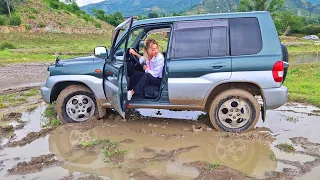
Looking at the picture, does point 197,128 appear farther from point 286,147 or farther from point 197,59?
point 286,147

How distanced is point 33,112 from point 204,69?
4.23 meters

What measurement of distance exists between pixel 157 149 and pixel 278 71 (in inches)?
94.4

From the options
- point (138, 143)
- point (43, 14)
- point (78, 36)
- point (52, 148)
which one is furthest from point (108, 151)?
point (43, 14)

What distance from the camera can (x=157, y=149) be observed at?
→ 5434 millimetres

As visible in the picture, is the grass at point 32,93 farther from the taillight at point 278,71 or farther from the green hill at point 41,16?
the green hill at point 41,16

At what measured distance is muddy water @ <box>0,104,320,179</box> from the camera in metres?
4.67

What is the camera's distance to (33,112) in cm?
768

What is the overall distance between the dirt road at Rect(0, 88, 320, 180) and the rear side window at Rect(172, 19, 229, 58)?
1449 millimetres

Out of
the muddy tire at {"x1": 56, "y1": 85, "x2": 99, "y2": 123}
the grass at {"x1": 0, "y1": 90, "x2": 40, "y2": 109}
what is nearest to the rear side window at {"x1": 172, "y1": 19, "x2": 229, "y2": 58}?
the muddy tire at {"x1": 56, "y1": 85, "x2": 99, "y2": 123}

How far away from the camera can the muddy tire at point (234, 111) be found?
5926 mm

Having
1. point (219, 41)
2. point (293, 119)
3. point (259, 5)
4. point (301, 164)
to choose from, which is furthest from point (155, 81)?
point (259, 5)

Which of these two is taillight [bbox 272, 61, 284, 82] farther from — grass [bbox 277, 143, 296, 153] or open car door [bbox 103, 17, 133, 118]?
open car door [bbox 103, 17, 133, 118]

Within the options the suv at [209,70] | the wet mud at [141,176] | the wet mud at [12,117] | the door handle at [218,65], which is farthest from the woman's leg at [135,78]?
the wet mud at [12,117]

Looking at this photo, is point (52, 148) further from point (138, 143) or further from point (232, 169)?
point (232, 169)
